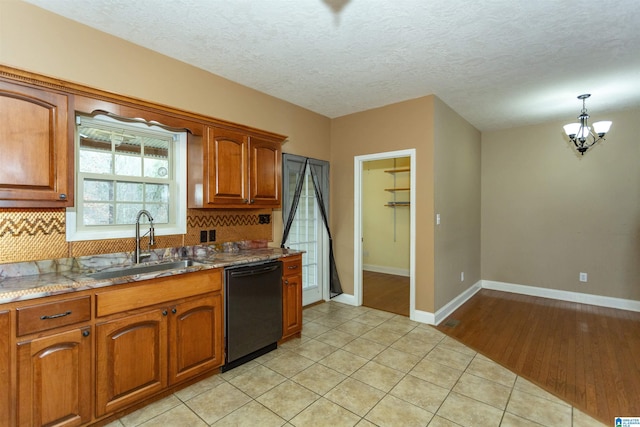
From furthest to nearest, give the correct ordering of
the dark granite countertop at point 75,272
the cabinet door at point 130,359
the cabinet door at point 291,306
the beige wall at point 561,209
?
the beige wall at point 561,209 → the cabinet door at point 291,306 → the cabinet door at point 130,359 → the dark granite countertop at point 75,272

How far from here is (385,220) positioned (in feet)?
21.7

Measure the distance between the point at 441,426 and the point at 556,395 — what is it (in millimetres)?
1050

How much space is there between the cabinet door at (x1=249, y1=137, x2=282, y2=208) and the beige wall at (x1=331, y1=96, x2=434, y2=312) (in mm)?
1338

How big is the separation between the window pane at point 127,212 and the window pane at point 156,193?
110mm

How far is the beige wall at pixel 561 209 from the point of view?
14.1ft

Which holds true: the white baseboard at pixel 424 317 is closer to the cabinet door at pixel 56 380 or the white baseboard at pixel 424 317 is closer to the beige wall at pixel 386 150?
the beige wall at pixel 386 150

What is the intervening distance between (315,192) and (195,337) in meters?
2.48

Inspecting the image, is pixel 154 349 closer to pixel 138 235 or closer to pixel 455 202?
pixel 138 235

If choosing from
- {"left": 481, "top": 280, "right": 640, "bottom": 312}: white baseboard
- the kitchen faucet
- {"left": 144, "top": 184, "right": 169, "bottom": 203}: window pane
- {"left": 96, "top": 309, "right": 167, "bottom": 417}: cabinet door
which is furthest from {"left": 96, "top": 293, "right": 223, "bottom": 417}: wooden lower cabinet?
{"left": 481, "top": 280, "right": 640, "bottom": 312}: white baseboard

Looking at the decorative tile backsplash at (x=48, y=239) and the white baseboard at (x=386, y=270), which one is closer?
the decorative tile backsplash at (x=48, y=239)

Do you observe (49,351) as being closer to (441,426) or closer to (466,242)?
(441,426)

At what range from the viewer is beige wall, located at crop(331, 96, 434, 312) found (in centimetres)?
371

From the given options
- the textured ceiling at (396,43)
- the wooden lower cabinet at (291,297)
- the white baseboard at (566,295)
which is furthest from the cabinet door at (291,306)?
the white baseboard at (566,295)

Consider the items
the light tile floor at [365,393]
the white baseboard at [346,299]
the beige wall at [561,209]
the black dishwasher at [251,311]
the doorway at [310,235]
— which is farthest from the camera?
the white baseboard at [346,299]
